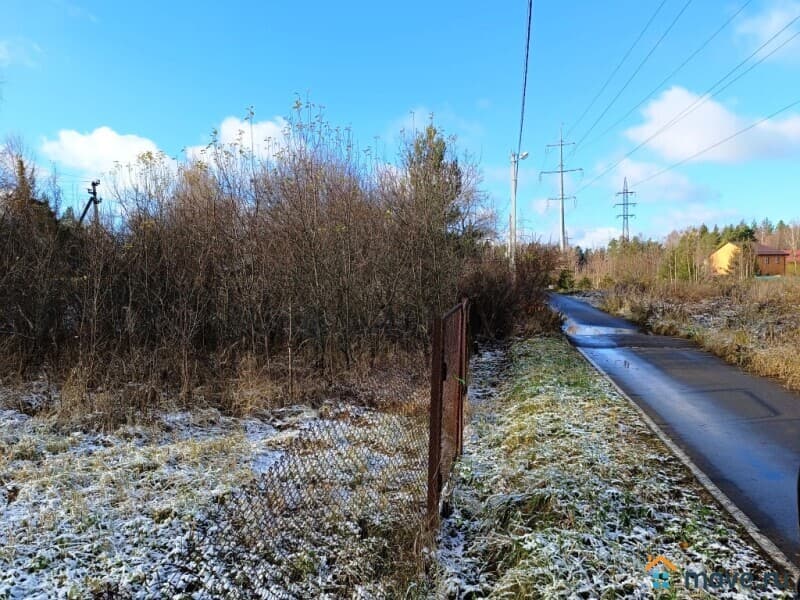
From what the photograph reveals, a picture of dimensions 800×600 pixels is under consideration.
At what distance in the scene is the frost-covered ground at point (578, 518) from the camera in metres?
2.86

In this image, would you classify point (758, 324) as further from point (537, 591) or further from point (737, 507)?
point (537, 591)

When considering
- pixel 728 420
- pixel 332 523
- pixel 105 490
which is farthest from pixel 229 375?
pixel 728 420

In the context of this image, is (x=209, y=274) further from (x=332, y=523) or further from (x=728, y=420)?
(x=728, y=420)

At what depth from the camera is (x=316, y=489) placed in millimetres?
4148

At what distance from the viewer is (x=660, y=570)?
2875 millimetres

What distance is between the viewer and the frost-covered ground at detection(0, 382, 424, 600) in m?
3.03

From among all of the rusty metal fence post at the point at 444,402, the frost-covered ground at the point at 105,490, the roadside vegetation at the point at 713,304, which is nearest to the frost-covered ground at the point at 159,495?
the frost-covered ground at the point at 105,490

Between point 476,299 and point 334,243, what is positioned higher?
point 334,243

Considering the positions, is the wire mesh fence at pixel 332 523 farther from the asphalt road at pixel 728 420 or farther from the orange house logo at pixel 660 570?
the asphalt road at pixel 728 420

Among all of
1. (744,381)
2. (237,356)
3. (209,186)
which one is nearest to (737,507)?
(744,381)

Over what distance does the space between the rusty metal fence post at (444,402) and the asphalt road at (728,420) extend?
232 cm

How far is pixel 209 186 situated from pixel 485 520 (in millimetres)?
7514

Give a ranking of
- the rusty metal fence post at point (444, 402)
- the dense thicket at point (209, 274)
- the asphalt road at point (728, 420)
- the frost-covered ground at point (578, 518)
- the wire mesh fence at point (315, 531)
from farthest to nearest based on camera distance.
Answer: the dense thicket at point (209, 274) < the asphalt road at point (728, 420) < the rusty metal fence post at point (444, 402) < the wire mesh fence at point (315, 531) < the frost-covered ground at point (578, 518)

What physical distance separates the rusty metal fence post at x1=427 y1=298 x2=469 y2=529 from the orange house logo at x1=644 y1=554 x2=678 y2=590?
1.41m
